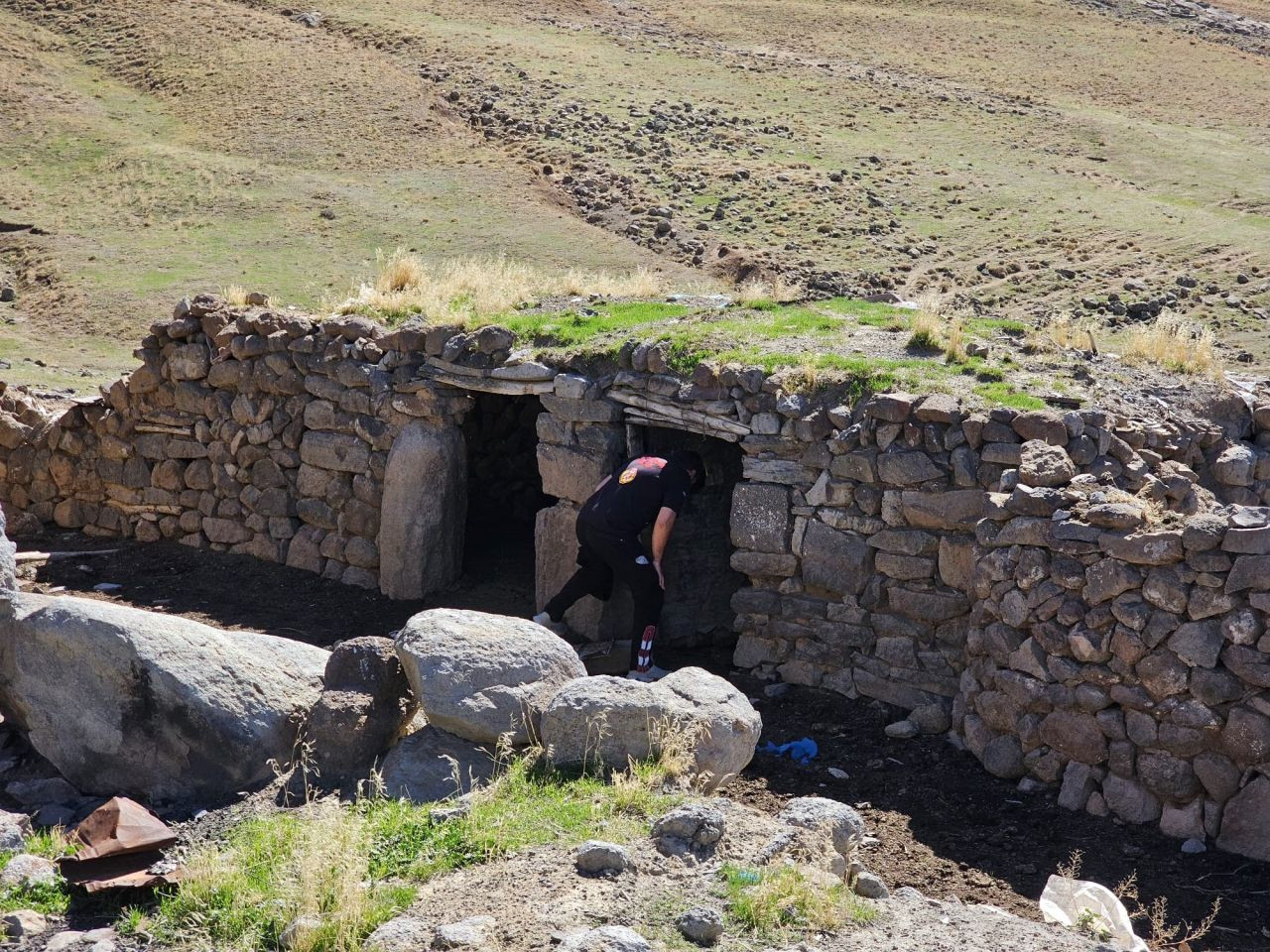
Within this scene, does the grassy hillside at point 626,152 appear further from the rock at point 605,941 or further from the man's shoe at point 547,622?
the rock at point 605,941

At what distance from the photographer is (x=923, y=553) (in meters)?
9.77

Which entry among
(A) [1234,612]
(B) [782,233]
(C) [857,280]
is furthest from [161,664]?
(B) [782,233]

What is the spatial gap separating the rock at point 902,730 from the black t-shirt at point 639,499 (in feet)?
6.67

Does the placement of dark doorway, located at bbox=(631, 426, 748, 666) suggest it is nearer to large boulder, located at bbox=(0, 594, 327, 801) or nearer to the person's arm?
the person's arm

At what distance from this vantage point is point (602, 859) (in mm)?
6172

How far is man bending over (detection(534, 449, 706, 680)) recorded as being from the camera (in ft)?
33.7

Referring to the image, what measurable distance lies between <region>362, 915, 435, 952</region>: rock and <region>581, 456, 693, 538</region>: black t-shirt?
4.73 meters

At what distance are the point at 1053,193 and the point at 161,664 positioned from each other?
2107cm

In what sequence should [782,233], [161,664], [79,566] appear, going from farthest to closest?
[782,233] → [79,566] → [161,664]

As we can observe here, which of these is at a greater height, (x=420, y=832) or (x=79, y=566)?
(x=420, y=832)

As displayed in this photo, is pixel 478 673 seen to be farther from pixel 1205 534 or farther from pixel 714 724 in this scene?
pixel 1205 534

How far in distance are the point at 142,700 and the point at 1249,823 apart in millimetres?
5786

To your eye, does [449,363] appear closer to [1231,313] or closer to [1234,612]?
[1234,612]

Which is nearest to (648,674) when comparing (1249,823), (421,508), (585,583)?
(585,583)
